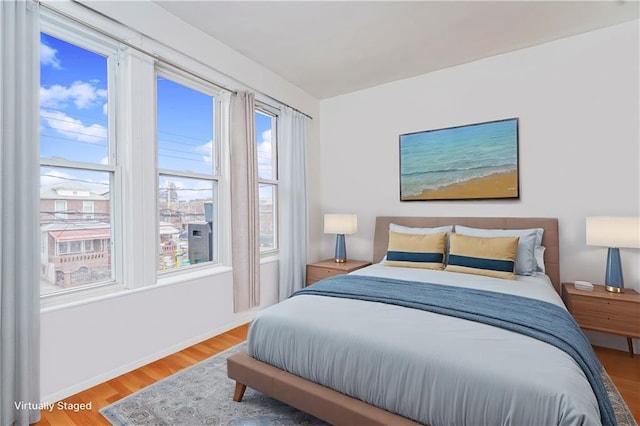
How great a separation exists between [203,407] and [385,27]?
3190mm

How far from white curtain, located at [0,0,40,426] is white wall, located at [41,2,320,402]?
0.15 meters

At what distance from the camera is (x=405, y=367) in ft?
4.62

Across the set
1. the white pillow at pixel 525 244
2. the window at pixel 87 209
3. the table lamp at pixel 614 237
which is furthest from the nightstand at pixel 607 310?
the window at pixel 87 209

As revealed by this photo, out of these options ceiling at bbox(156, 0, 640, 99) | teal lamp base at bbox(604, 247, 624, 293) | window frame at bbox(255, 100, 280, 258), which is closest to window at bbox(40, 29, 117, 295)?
ceiling at bbox(156, 0, 640, 99)

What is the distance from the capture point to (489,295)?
2008 millimetres

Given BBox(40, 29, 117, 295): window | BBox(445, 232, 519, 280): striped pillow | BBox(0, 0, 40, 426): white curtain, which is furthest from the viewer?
BBox(445, 232, 519, 280): striped pillow

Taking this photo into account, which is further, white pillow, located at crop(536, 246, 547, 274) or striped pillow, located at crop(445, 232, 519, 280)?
white pillow, located at crop(536, 246, 547, 274)

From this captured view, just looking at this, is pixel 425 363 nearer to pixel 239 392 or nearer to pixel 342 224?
pixel 239 392

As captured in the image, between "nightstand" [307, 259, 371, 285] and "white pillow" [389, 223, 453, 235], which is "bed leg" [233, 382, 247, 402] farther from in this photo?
"white pillow" [389, 223, 453, 235]

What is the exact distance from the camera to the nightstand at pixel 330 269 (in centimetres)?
361

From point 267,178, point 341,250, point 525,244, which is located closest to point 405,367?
point 525,244

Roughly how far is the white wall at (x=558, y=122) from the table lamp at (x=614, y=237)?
28cm

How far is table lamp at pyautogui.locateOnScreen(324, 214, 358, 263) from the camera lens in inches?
A: 150

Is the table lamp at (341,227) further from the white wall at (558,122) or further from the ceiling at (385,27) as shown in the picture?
the ceiling at (385,27)
